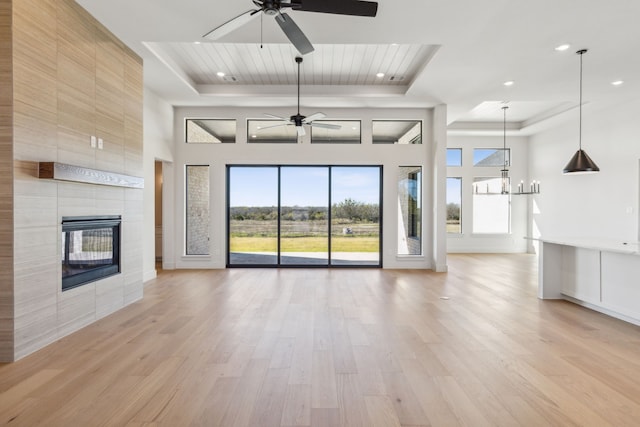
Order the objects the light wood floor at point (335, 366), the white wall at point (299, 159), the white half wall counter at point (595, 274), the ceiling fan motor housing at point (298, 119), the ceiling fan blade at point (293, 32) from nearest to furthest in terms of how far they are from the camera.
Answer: the light wood floor at point (335, 366)
the ceiling fan blade at point (293, 32)
the white half wall counter at point (595, 274)
the ceiling fan motor housing at point (298, 119)
the white wall at point (299, 159)

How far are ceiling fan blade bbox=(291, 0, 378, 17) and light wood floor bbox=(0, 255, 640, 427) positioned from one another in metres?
2.91

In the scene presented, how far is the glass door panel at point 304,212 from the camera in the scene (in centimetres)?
723

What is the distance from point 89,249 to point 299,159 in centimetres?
427

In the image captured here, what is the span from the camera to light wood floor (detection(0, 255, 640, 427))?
6.82ft

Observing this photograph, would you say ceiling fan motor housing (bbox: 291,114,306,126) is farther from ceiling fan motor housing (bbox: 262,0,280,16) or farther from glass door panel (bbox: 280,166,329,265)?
ceiling fan motor housing (bbox: 262,0,280,16)

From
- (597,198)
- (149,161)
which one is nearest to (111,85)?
(149,161)

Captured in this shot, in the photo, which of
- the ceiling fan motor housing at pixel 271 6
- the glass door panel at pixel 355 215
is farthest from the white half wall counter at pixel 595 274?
the ceiling fan motor housing at pixel 271 6

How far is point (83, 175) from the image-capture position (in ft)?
11.2

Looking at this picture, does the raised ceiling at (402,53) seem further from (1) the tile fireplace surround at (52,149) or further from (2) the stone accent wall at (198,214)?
(2) the stone accent wall at (198,214)

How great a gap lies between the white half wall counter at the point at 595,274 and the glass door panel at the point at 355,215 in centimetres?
319

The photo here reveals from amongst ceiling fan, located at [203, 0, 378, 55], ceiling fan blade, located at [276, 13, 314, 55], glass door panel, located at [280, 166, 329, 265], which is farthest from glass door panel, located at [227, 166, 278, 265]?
ceiling fan, located at [203, 0, 378, 55]

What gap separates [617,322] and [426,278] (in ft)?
9.08

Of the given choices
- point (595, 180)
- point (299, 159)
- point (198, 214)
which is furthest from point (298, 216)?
point (595, 180)

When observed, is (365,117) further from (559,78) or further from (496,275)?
(496,275)
